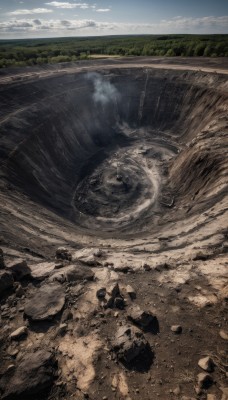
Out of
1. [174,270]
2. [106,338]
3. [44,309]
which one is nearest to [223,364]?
[106,338]

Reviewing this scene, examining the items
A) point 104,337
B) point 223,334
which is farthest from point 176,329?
point 104,337

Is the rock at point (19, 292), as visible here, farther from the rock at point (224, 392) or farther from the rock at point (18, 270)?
the rock at point (224, 392)

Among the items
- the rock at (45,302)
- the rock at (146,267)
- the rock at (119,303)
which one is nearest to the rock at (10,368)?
the rock at (45,302)

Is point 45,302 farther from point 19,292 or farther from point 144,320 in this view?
point 144,320

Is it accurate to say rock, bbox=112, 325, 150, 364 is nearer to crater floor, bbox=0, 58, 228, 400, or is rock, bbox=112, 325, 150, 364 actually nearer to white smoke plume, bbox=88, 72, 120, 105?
crater floor, bbox=0, 58, 228, 400

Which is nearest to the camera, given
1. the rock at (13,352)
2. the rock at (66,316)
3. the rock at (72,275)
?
the rock at (13,352)

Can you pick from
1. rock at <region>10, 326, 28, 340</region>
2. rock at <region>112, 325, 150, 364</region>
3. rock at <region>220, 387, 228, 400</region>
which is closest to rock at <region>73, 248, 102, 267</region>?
rock at <region>112, 325, 150, 364</region>

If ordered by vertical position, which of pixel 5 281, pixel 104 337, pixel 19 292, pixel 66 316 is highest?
pixel 5 281
